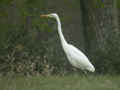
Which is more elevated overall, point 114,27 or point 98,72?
point 114,27

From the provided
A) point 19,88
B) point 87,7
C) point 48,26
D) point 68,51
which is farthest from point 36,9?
point 19,88

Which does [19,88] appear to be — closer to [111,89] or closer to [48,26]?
[111,89]

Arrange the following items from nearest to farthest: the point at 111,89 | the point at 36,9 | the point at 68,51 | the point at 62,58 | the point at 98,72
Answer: the point at 111,89 → the point at 68,51 → the point at 98,72 → the point at 62,58 → the point at 36,9

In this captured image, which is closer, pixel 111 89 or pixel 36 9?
pixel 111 89

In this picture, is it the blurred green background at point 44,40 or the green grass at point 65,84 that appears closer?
the green grass at point 65,84

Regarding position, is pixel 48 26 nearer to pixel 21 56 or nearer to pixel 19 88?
pixel 21 56

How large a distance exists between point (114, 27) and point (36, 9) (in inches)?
146

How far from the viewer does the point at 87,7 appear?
15.2 meters

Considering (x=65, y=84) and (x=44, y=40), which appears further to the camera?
(x=44, y=40)

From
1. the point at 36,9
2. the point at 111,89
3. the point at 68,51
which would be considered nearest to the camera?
the point at 111,89

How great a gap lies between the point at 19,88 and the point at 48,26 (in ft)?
23.8

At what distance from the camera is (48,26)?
52.6 feet

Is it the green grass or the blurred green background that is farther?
the blurred green background

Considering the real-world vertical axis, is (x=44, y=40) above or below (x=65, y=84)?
below
